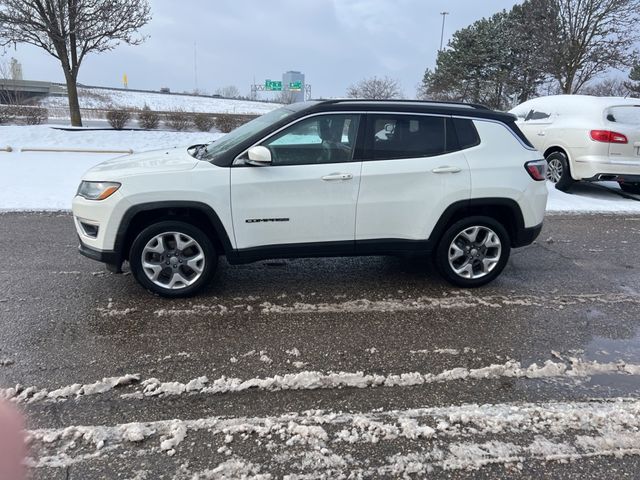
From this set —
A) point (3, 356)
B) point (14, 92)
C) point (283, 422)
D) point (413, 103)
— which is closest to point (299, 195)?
point (413, 103)

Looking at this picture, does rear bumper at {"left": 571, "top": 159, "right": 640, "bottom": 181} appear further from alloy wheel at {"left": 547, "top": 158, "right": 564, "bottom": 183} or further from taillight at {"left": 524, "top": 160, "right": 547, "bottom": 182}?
taillight at {"left": 524, "top": 160, "right": 547, "bottom": 182}

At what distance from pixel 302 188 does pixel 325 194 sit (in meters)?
0.22

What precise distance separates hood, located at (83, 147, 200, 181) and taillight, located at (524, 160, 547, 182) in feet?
10.4

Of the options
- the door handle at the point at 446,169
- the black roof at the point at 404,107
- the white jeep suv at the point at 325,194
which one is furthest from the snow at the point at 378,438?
the black roof at the point at 404,107

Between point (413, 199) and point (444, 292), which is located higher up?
point (413, 199)

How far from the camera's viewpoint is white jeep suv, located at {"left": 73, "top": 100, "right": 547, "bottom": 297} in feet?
13.6

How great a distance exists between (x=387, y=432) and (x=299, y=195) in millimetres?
2239

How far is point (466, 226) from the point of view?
15.4ft

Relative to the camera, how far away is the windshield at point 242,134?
4391 millimetres

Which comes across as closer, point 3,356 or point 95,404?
point 95,404

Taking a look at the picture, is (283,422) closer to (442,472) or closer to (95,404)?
(442,472)

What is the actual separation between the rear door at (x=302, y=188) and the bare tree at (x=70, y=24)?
48.1 ft

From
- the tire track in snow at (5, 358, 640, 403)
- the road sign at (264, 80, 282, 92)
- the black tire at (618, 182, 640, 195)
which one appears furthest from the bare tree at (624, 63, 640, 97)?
the road sign at (264, 80, 282, 92)

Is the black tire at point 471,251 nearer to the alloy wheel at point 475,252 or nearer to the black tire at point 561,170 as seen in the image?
the alloy wheel at point 475,252
